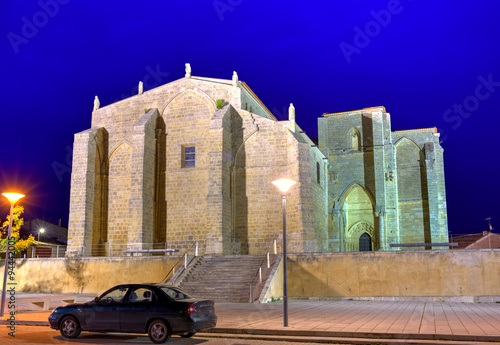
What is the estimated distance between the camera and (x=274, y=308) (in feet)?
52.2

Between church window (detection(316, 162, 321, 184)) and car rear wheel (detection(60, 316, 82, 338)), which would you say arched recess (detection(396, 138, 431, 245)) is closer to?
church window (detection(316, 162, 321, 184))

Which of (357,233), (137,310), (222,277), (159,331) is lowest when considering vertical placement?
(159,331)

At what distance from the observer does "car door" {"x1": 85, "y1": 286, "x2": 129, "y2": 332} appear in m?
10.3

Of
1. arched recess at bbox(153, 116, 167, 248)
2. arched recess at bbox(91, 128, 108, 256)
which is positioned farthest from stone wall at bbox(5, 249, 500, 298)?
arched recess at bbox(91, 128, 108, 256)

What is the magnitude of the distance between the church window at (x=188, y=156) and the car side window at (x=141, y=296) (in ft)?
61.2

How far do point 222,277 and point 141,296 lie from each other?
34.3 feet

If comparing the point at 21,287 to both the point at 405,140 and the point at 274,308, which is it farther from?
the point at 405,140

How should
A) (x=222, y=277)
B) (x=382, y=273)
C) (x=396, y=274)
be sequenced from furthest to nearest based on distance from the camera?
(x=222, y=277)
(x=382, y=273)
(x=396, y=274)

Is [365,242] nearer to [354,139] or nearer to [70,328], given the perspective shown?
[354,139]

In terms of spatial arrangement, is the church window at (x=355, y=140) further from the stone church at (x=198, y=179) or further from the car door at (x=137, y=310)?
the car door at (x=137, y=310)

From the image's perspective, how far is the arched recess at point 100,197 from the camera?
95.3ft

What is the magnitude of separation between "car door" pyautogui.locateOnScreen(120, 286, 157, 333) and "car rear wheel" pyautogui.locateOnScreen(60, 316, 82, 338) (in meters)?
1.16

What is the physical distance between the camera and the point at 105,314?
34.1 ft

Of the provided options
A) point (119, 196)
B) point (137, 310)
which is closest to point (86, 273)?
point (119, 196)
